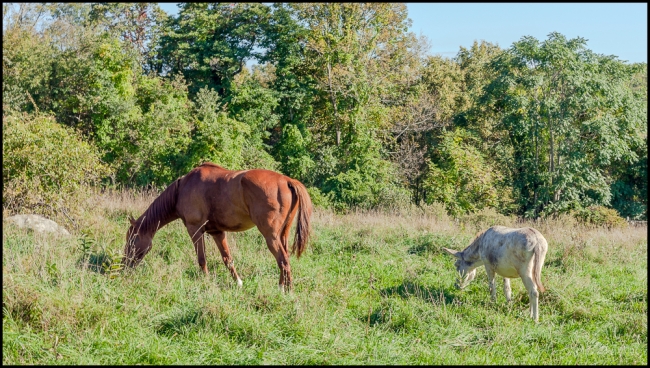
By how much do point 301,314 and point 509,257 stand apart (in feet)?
8.98

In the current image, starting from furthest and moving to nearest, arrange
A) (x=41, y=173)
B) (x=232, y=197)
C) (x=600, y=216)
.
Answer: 1. (x=600, y=216)
2. (x=41, y=173)
3. (x=232, y=197)

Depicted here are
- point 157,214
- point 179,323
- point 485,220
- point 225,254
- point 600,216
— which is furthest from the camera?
point 600,216

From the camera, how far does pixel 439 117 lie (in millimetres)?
24422

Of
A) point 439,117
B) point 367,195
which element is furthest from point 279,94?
point 439,117

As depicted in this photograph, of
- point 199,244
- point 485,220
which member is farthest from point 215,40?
point 199,244

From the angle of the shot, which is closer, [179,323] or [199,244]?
[179,323]

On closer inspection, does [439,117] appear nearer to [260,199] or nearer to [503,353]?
[260,199]

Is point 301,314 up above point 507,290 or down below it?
above

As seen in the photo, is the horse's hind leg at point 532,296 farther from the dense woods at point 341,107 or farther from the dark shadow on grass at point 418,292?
the dense woods at point 341,107

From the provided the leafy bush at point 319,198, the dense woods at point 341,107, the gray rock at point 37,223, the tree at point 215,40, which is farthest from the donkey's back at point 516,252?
the tree at point 215,40

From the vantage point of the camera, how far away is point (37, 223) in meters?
9.38

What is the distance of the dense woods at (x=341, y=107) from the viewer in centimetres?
1966

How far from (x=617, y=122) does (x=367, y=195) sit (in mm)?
11513

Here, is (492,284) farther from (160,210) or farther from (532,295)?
(160,210)
